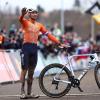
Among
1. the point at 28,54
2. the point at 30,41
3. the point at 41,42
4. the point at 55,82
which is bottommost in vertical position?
the point at 41,42

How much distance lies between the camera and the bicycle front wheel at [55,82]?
1238cm

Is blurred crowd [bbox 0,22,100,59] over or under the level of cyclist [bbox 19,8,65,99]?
under

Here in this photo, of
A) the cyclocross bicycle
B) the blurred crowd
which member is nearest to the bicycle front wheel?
the cyclocross bicycle

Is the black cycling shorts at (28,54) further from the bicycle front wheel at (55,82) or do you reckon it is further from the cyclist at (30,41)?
the bicycle front wheel at (55,82)

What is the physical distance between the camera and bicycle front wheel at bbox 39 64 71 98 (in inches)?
487

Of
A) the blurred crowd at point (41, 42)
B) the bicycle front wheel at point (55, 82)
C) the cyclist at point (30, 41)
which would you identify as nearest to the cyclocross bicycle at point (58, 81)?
the bicycle front wheel at point (55, 82)

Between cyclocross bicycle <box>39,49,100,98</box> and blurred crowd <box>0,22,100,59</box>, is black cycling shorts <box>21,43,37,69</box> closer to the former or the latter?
cyclocross bicycle <box>39,49,100,98</box>

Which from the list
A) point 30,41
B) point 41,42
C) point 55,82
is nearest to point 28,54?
point 30,41

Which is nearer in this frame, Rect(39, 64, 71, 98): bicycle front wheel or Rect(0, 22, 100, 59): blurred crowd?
Rect(39, 64, 71, 98): bicycle front wheel

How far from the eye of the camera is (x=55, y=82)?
1245 centimetres

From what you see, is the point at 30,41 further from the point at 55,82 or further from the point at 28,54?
the point at 55,82

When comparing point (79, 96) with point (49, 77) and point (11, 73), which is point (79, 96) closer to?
point (49, 77)

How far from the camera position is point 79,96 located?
12.6 meters

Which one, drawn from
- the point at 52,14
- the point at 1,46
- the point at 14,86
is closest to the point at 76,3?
the point at 1,46
